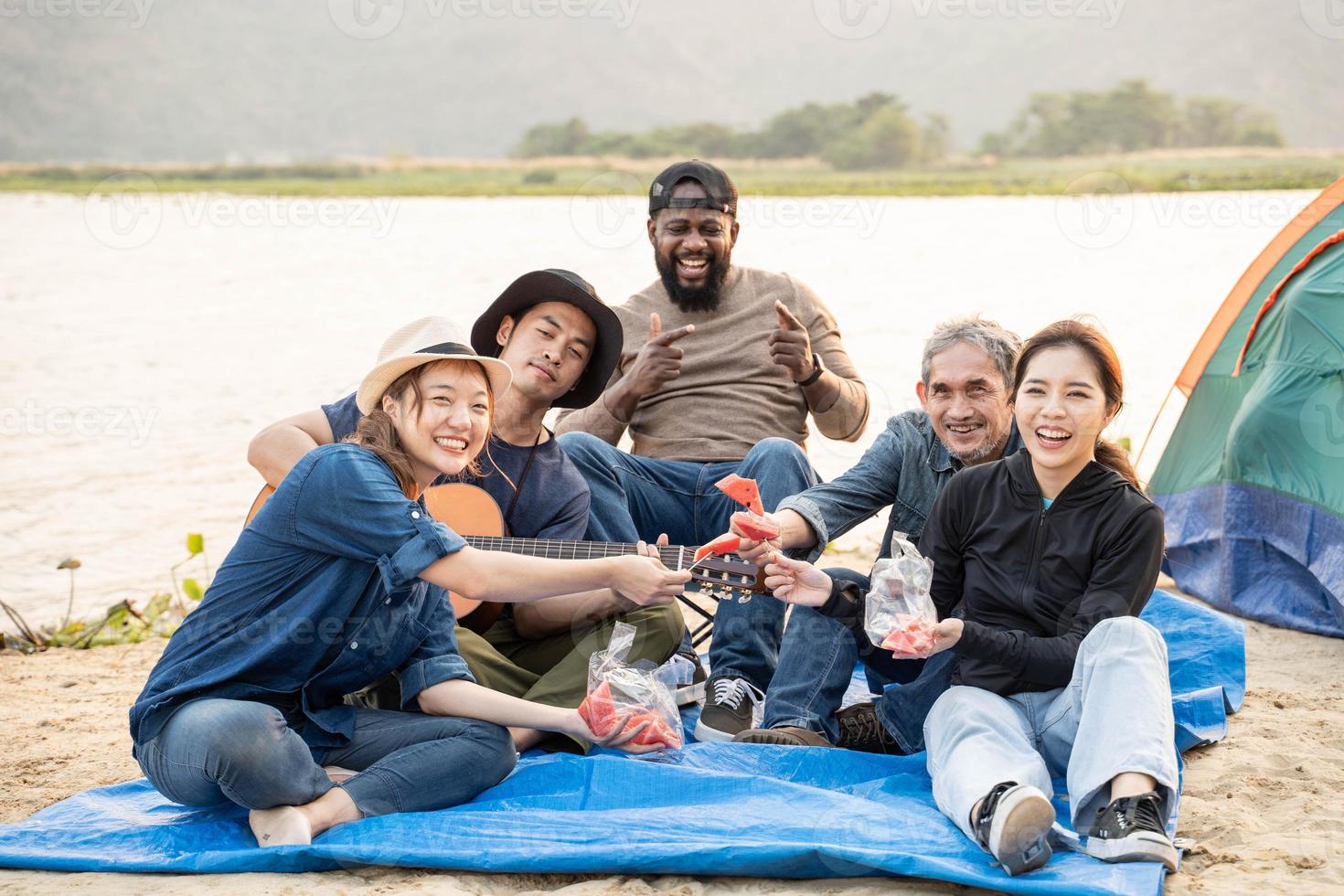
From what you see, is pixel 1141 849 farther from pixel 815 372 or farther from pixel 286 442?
pixel 286 442

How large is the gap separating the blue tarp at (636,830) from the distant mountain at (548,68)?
289 feet

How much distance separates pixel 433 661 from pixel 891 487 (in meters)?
1.63

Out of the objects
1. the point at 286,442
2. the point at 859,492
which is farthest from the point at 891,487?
the point at 286,442

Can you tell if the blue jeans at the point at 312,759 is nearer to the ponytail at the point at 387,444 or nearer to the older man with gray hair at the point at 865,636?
the ponytail at the point at 387,444

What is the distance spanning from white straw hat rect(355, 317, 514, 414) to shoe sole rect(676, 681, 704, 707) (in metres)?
1.42

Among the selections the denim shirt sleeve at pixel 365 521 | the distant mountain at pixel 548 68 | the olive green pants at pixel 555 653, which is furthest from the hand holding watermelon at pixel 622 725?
the distant mountain at pixel 548 68

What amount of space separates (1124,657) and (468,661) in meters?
2.04

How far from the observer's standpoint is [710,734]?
3875mm

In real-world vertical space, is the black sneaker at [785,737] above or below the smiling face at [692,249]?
below

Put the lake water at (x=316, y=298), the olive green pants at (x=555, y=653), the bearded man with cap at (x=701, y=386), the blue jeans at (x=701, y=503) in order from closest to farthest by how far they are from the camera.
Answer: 1. the olive green pants at (x=555, y=653)
2. the blue jeans at (x=701, y=503)
3. the bearded man with cap at (x=701, y=386)
4. the lake water at (x=316, y=298)

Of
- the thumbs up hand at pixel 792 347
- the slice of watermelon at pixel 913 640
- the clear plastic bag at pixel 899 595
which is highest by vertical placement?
the thumbs up hand at pixel 792 347

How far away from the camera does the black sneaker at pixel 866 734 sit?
377cm

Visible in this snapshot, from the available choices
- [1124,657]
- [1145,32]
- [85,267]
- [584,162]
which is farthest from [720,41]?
[1124,657]

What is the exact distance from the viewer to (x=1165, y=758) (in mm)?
2775
